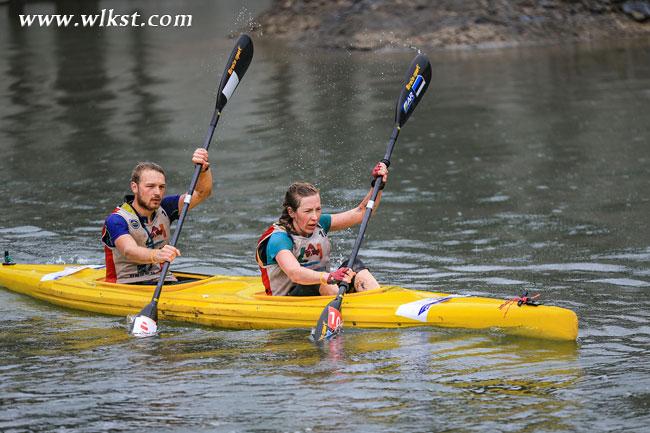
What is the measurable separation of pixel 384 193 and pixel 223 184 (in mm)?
1929

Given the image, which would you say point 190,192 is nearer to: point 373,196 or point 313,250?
point 313,250

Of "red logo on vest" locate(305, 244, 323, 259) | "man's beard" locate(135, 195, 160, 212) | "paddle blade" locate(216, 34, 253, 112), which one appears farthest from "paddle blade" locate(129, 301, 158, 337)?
"paddle blade" locate(216, 34, 253, 112)

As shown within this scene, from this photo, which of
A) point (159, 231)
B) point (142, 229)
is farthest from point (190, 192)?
point (142, 229)

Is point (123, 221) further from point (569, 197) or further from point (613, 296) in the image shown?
point (569, 197)

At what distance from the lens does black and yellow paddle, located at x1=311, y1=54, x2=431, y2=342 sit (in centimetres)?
796

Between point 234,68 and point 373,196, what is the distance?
2.46m

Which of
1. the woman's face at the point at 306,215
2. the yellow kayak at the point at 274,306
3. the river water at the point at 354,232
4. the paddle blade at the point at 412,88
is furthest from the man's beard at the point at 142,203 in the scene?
the paddle blade at the point at 412,88

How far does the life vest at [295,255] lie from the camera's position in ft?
27.5

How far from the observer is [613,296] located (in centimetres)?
883

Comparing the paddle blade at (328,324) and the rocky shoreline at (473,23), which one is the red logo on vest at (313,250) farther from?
the rocky shoreline at (473,23)

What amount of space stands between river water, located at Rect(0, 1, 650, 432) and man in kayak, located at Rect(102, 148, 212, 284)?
19.0 inches

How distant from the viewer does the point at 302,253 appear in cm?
838

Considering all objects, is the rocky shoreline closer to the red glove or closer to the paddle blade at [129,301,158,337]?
the paddle blade at [129,301,158,337]

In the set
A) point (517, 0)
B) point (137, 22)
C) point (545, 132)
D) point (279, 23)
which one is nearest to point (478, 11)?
point (517, 0)
